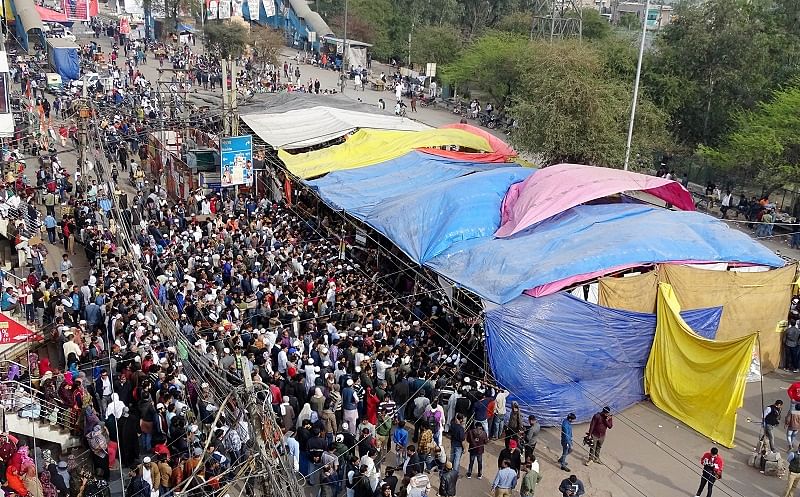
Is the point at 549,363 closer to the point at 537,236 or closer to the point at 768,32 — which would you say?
the point at 537,236

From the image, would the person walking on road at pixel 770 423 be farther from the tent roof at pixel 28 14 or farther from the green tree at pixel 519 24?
the tent roof at pixel 28 14

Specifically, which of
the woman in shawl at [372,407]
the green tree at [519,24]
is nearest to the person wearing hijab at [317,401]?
the woman in shawl at [372,407]

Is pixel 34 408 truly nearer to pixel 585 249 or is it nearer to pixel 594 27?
pixel 585 249

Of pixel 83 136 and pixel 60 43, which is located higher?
pixel 60 43

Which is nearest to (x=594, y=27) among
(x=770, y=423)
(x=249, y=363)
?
(x=770, y=423)

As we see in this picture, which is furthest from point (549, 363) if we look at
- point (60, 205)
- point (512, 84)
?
point (512, 84)

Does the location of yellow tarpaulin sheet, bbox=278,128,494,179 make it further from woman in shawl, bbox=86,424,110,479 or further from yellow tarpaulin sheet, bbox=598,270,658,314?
woman in shawl, bbox=86,424,110,479
